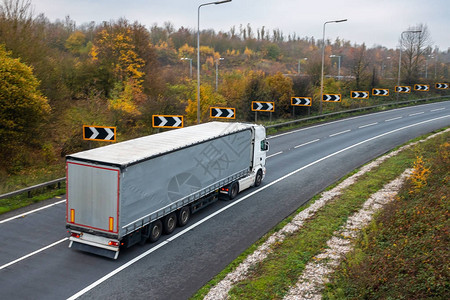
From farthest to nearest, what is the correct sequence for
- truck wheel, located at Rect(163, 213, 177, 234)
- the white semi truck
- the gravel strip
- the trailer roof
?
1. truck wheel, located at Rect(163, 213, 177, 234)
2. the trailer roof
3. the white semi truck
4. the gravel strip

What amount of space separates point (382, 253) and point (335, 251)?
1.48 meters

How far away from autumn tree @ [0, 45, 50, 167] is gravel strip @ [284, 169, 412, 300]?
1502 centimetres

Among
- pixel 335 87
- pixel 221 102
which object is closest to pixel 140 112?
pixel 221 102

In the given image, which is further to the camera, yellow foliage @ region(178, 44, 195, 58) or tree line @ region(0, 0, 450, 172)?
yellow foliage @ region(178, 44, 195, 58)

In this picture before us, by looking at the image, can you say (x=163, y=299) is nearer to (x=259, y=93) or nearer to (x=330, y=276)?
(x=330, y=276)

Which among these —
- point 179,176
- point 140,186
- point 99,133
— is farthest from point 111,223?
point 99,133

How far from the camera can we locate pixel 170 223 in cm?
1354

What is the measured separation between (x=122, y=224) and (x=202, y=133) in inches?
236

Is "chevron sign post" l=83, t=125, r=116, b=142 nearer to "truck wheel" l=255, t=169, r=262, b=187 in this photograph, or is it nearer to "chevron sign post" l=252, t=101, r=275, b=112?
"truck wheel" l=255, t=169, r=262, b=187

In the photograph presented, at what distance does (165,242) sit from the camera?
13031 millimetres

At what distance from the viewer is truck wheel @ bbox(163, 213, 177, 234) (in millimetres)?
13266

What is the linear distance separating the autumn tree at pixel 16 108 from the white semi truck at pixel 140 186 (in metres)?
7.98

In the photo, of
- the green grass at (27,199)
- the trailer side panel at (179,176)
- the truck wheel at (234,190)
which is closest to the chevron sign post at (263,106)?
the trailer side panel at (179,176)

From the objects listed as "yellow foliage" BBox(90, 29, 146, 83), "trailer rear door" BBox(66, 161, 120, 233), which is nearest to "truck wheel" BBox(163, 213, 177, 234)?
"trailer rear door" BBox(66, 161, 120, 233)
